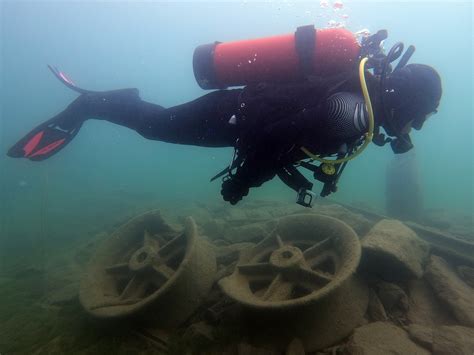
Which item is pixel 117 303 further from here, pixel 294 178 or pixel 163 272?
pixel 294 178

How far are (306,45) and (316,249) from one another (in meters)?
2.84

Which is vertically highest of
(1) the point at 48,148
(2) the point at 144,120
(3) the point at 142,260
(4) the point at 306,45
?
(4) the point at 306,45

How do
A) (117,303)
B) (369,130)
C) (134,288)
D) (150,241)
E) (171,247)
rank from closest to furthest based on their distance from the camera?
1. (369,130)
2. (117,303)
3. (134,288)
4. (171,247)
5. (150,241)

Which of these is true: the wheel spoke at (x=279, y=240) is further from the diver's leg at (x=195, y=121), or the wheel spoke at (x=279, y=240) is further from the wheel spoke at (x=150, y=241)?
the wheel spoke at (x=150, y=241)

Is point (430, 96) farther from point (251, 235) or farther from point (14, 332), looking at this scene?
point (14, 332)

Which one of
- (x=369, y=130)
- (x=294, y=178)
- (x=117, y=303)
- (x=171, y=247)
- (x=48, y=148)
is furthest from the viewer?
(x=171, y=247)

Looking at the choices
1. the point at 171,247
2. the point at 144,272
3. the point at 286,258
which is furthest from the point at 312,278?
the point at 144,272

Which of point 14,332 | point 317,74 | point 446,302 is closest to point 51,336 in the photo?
point 14,332

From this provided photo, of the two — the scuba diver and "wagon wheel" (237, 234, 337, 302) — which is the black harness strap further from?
"wagon wheel" (237, 234, 337, 302)

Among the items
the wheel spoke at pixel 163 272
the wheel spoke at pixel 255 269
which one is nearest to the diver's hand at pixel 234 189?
the wheel spoke at pixel 255 269

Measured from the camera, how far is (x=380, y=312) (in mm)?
4254

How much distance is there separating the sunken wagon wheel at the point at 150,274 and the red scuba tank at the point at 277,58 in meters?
2.34

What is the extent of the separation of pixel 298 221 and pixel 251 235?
1.68 metres

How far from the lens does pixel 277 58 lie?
374 cm
